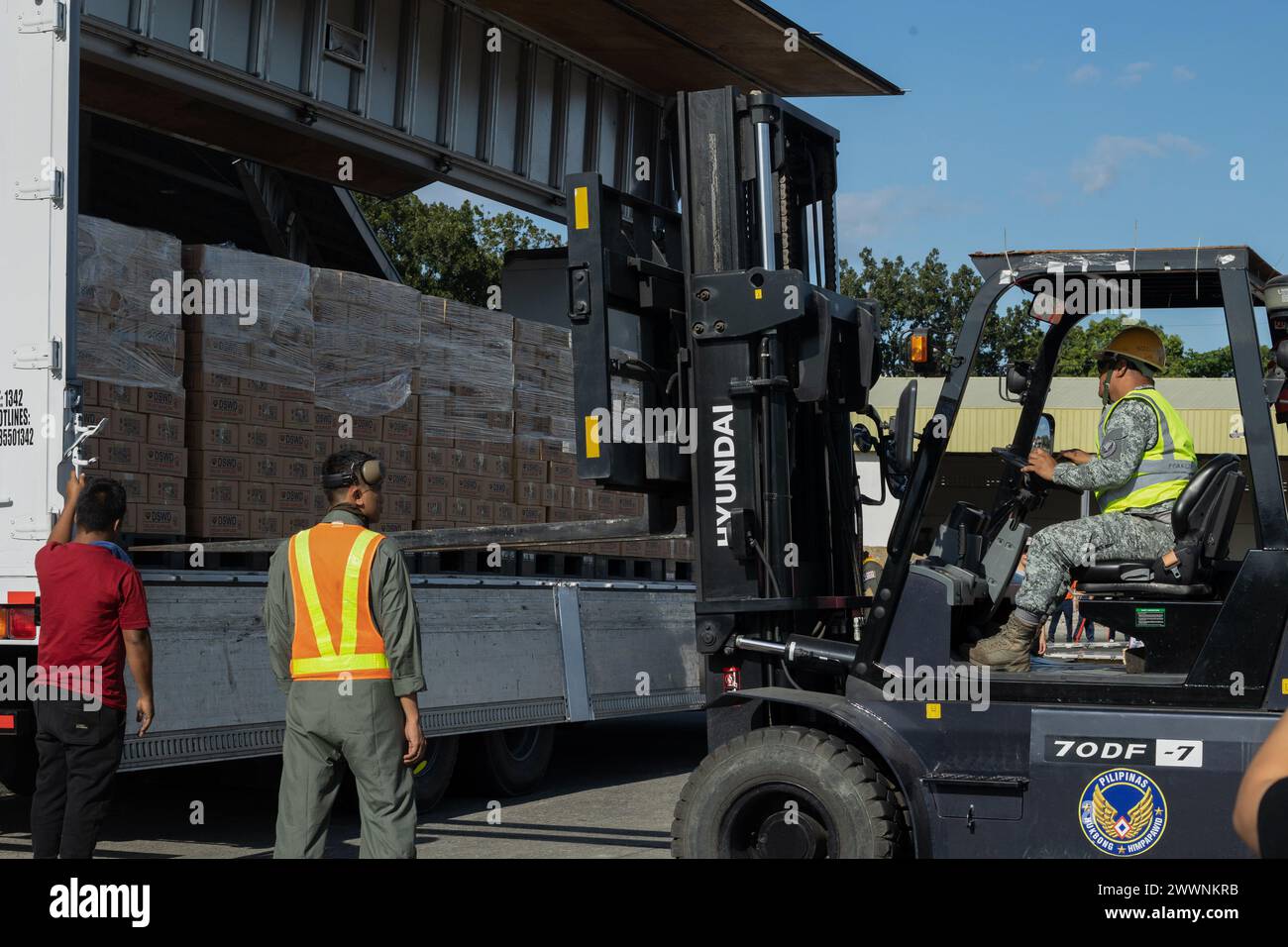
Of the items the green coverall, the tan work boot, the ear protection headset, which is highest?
the ear protection headset

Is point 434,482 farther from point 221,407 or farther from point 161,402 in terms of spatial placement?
point 161,402

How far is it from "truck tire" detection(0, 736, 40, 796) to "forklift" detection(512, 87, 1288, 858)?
3.07 metres

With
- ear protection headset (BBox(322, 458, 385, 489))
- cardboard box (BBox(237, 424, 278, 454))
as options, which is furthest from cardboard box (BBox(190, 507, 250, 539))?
ear protection headset (BBox(322, 458, 385, 489))

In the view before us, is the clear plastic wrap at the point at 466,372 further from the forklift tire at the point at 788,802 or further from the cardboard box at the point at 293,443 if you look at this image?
the forklift tire at the point at 788,802

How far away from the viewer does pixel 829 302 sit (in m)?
5.50

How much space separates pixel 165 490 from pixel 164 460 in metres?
0.14

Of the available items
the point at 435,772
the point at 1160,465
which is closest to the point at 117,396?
the point at 435,772

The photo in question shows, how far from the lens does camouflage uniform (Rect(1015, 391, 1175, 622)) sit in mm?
4984

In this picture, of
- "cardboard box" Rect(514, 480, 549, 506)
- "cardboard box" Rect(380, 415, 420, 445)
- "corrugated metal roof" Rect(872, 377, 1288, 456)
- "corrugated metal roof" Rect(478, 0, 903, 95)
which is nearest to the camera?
"cardboard box" Rect(380, 415, 420, 445)

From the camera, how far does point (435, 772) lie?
26.5 feet

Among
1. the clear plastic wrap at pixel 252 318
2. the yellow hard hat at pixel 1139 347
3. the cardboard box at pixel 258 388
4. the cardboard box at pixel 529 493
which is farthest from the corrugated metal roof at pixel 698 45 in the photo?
the yellow hard hat at pixel 1139 347

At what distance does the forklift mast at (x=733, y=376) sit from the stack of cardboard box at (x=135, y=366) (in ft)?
7.38

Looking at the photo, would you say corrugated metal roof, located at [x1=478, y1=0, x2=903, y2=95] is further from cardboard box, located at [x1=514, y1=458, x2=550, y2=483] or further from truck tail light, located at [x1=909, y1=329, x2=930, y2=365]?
truck tail light, located at [x1=909, y1=329, x2=930, y2=365]
